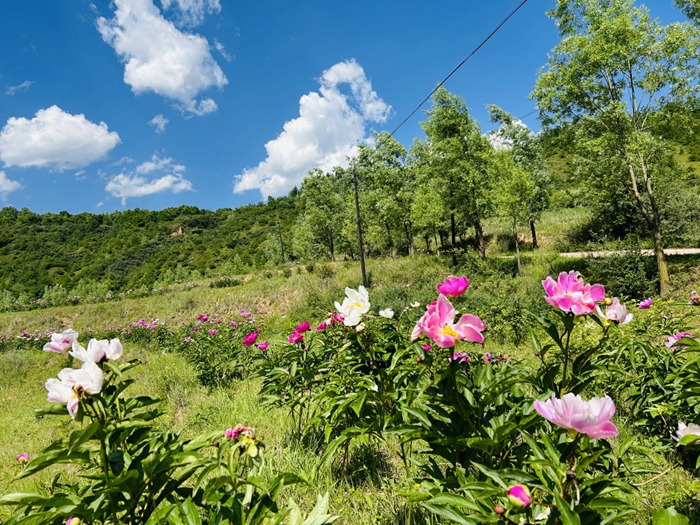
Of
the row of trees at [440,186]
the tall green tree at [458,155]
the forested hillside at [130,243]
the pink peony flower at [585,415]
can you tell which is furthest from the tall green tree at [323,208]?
the pink peony flower at [585,415]

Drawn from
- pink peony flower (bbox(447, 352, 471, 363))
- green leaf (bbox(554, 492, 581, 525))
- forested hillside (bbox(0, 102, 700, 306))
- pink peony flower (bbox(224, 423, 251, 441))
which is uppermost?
forested hillside (bbox(0, 102, 700, 306))

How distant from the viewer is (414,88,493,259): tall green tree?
42.1 feet

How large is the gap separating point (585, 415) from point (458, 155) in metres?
13.8

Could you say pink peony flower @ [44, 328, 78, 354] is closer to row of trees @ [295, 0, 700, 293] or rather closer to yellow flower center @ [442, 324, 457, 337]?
yellow flower center @ [442, 324, 457, 337]

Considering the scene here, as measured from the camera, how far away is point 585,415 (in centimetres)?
71

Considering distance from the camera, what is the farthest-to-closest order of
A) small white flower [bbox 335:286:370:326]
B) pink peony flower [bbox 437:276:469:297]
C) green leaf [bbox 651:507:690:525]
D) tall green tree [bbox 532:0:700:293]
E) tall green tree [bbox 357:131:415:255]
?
1. tall green tree [bbox 357:131:415:255]
2. tall green tree [bbox 532:0:700:293]
3. small white flower [bbox 335:286:370:326]
4. pink peony flower [bbox 437:276:469:297]
5. green leaf [bbox 651:507:690:525]

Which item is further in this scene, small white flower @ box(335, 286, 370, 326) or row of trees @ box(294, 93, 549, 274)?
row of trees @ box(294, 93, 549, 274)

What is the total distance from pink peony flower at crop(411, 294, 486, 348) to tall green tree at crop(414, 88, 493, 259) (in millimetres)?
12512

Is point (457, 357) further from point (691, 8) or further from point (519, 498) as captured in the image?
point (691, 8)

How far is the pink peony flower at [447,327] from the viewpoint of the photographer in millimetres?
1022

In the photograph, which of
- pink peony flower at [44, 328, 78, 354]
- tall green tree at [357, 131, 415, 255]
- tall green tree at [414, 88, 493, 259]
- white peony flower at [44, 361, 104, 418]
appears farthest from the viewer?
tall green tree at [357, 131, 415, 255]

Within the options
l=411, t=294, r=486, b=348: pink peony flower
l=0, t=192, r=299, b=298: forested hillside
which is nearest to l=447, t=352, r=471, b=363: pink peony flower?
l=411, t=294, r=486, b=348: pink peony flower

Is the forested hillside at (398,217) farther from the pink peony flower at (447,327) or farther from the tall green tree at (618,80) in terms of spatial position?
the pink peony flower at (447,327)

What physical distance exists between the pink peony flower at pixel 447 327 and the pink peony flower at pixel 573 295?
28 centimetres
